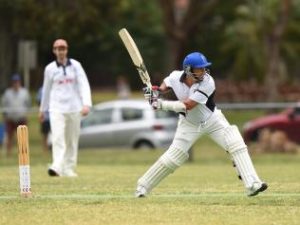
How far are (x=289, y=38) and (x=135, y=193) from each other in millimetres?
46438

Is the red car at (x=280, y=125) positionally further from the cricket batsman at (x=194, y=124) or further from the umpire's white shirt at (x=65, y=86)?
the cricket batsman at (x=194, y=124)

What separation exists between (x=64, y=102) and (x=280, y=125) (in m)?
→ 13.2

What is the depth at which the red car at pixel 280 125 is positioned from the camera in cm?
2845

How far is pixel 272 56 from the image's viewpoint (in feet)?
122

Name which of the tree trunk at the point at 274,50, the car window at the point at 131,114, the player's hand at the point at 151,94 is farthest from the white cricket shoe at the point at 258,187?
the tree trunk at the point at 274,50

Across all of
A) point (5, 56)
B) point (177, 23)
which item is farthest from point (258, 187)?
point (5, 56)

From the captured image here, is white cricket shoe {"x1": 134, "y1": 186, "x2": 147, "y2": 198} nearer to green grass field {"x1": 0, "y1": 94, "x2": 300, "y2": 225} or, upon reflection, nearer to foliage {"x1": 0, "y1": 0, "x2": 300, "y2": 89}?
green grass field {"x1": 0, "y1": 94, "x2": 300, "y2": 225}

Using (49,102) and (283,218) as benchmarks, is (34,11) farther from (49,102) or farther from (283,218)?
(283,218)

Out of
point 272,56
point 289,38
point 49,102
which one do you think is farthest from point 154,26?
point 49,102

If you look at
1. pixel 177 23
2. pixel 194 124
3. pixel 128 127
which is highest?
pixel 177 23

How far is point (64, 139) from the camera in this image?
16609 mm

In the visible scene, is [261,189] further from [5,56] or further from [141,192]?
[5,56]

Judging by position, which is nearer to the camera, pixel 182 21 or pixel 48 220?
pixel 48 220

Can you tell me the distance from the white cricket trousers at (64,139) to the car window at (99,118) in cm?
1248
